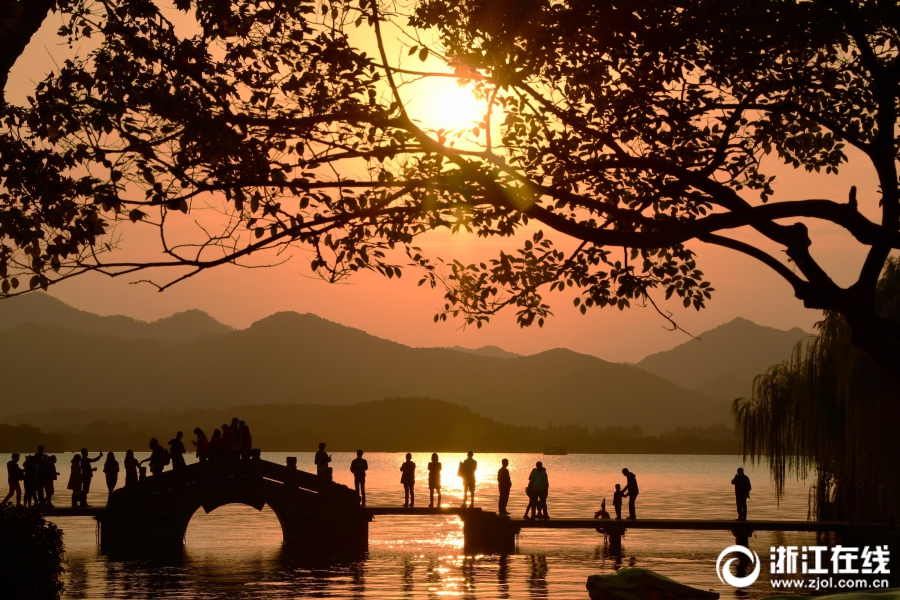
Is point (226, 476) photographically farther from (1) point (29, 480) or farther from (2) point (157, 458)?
(1) point (29, 480)

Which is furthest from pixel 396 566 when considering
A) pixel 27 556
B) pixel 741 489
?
pixel 27 556

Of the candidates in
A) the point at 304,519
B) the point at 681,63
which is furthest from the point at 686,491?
the point at 681,63

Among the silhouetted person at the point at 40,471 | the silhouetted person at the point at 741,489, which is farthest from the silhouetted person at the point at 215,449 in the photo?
the silhouetted person at the point at 741,489

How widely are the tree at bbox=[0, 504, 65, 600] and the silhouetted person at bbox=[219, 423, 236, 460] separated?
71.1ft

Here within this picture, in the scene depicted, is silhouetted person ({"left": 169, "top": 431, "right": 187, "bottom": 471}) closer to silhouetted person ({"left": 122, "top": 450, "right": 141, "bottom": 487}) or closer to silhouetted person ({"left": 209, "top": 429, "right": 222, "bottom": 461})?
silhouetted person ({"left": 209, "top": 429, "right": 222, "bottom": 461})

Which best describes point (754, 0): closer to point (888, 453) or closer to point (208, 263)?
point (208, 263)

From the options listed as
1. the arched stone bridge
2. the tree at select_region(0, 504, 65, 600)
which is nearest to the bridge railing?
the arched stone bridge

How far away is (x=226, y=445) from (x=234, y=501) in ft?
7.70

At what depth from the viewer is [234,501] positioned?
130 ft

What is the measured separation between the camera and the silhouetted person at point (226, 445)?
3822 centimetres

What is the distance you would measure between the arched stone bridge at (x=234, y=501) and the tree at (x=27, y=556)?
21.9 meters

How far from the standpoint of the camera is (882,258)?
12.5m

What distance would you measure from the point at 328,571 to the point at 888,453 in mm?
16478

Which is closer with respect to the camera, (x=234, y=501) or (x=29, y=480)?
(x=29, y=480)
